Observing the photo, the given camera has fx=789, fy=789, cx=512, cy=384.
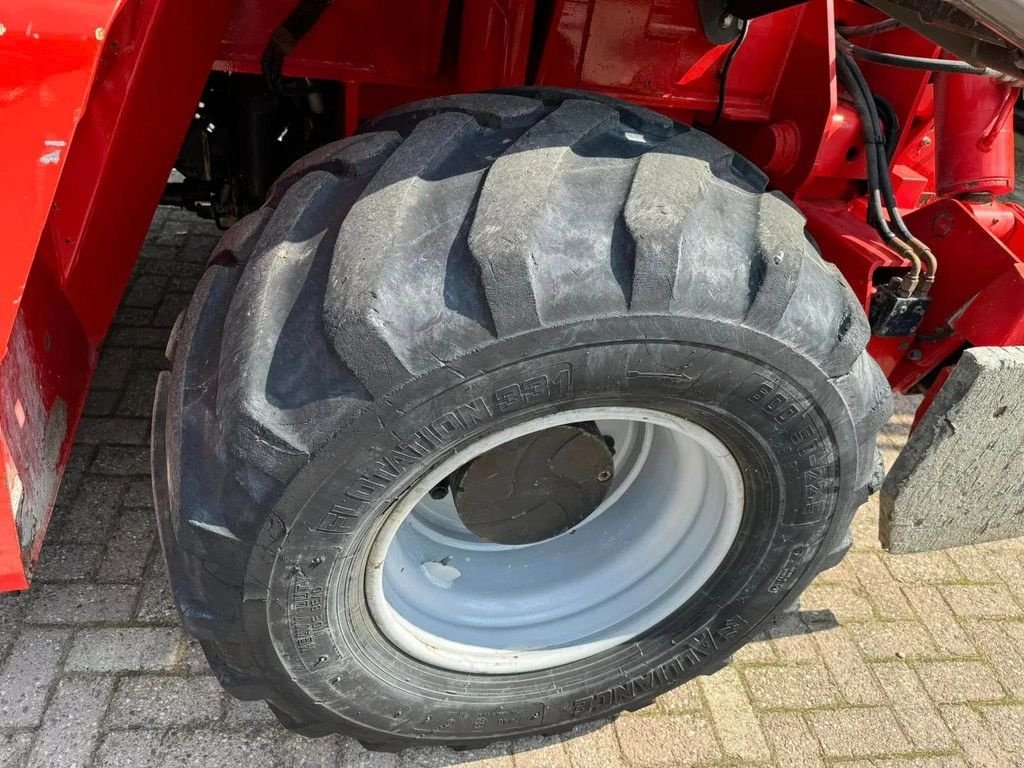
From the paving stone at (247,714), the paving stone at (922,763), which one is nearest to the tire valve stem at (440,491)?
the paving stone at (247,714)

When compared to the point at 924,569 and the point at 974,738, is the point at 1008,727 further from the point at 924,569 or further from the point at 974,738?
the point at 924,569

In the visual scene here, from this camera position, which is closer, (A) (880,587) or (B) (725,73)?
(B) (725,73)

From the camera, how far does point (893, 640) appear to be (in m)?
2.26

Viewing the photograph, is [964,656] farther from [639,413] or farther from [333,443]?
[333,443]

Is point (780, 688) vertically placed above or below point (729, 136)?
below

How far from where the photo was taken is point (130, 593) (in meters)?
2.08

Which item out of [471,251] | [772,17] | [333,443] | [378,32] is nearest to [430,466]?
[333,443]

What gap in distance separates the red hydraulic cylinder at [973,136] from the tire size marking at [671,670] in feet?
3.99

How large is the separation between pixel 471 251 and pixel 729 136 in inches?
43.7

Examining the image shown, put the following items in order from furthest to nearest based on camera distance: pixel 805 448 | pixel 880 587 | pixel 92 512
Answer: pixel 880 587, pixel 92 512, pixel 805 448

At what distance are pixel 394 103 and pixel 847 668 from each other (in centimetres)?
190

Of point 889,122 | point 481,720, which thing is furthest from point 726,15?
point 481,720

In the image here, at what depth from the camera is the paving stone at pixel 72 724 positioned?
1742 mm

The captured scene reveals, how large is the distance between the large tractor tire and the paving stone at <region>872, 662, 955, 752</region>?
663 millimetres
